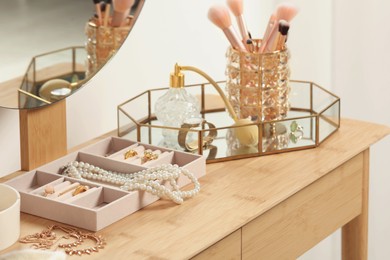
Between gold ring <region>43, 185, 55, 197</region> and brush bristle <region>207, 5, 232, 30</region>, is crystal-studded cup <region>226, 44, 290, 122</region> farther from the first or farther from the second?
gold ring <region>43, 185, 55, 197</region>

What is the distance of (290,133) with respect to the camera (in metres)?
1.88

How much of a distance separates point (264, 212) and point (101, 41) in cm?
48

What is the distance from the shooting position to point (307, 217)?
1749 mm

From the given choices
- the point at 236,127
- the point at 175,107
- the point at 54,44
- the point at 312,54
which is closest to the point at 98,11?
the point at 54,44

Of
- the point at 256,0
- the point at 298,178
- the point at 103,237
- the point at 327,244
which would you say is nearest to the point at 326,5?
the point at 256,0

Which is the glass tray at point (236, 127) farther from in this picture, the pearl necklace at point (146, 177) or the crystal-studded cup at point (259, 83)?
the pearl necklace at point (146, 177)

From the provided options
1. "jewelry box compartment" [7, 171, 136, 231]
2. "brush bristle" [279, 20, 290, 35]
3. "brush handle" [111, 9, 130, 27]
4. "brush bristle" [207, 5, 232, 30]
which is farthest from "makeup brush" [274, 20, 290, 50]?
"jewelry box compartment" [7, 171, 136, 231]

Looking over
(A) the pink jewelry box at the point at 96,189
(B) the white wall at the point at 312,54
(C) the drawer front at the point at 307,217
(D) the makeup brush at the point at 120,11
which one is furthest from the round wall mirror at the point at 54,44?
(C) the drawer front at the point at 307,217

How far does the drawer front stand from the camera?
160 cm

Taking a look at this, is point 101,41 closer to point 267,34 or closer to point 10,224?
point 267,34

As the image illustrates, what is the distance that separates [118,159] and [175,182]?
0.51ft

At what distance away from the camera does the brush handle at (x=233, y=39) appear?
1.87 meters

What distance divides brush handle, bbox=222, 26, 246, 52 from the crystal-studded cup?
13 mm

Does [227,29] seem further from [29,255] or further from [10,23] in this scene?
[29,255]
